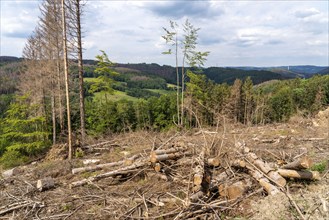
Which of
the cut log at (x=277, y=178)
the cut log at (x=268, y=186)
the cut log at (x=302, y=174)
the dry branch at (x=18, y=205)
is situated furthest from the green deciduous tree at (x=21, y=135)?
the cut log at (x=302, y=174)

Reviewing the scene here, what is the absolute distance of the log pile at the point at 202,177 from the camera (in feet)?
14.5

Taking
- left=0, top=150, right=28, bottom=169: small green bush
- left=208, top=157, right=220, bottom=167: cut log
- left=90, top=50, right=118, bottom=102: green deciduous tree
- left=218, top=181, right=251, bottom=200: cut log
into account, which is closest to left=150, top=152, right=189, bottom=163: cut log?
left=208, top=157, right=220, bottom=167: cut log

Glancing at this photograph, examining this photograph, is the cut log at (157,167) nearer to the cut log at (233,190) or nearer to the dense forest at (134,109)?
the dense forest at (134,109)

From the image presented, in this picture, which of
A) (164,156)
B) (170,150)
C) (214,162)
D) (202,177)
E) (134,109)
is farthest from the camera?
(134,109)

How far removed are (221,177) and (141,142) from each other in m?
3.99

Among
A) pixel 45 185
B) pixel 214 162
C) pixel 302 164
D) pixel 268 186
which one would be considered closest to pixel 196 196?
pixel 214 162

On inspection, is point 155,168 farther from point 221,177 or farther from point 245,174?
point 245,174

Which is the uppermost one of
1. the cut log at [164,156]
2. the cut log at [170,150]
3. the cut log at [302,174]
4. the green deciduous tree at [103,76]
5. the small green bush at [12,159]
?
the green deciduous tree at [103,76]

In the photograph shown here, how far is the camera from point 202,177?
4.73m

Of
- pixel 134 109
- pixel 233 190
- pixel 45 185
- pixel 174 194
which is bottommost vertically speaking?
pixel 134 109

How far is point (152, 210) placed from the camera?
457 cm

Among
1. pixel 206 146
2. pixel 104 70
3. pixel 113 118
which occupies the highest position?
pixel 104 70

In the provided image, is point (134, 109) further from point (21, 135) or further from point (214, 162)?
point (214, 162)

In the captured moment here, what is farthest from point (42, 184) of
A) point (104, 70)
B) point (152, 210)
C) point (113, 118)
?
point (113, 118)
